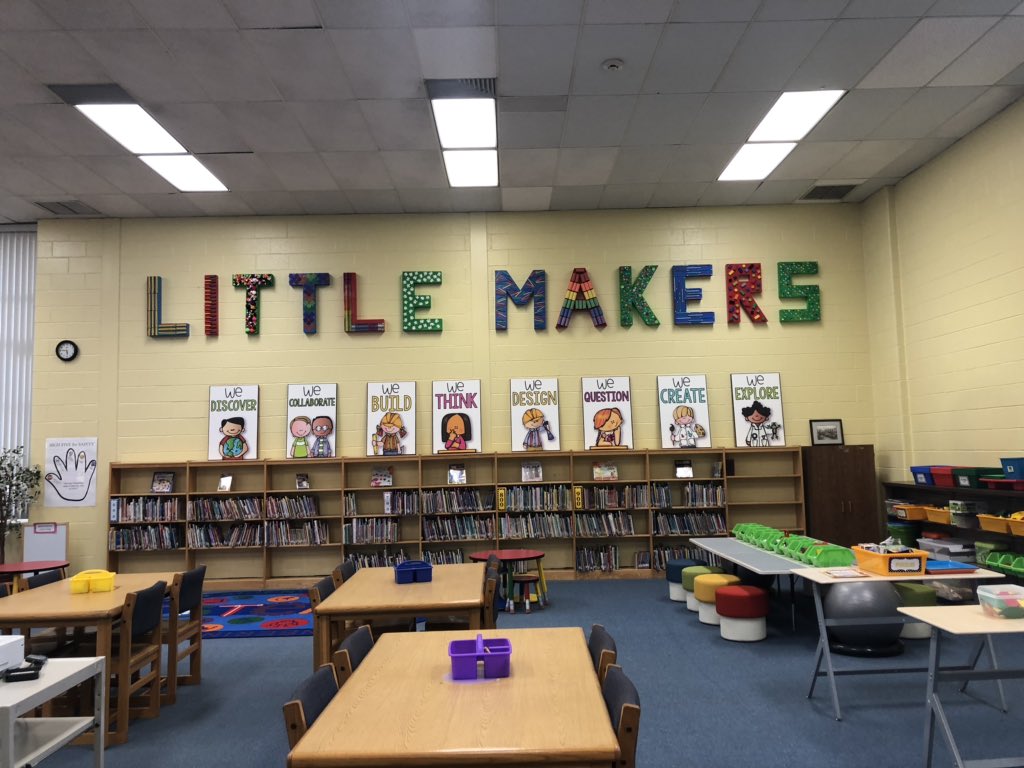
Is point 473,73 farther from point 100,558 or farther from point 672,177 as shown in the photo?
point 100,558

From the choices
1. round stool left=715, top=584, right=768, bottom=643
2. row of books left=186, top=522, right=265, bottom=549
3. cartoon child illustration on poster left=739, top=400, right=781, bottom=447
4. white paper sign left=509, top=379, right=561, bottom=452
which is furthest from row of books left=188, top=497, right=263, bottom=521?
cartoon child illustration on poster left=739, top=400, right=781, bottom=447

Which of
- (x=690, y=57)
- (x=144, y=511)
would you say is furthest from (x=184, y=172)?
(x=690, y=57)

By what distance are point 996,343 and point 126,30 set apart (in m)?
7.28

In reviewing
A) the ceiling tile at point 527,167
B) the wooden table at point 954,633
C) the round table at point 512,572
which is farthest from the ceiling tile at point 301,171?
the wooden table at point 954,633

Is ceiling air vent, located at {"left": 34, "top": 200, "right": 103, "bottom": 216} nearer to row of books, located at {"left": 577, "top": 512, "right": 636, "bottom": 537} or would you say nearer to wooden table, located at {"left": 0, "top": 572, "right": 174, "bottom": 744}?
wooden table, located at {"left": 0, "top": 572, "right": 174, "bottom": 744}

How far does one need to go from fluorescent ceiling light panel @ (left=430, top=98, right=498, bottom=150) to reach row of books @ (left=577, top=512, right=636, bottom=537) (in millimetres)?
4091

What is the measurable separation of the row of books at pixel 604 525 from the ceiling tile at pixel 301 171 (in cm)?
453

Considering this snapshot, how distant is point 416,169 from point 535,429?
311 cm

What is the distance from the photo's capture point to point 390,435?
820 centimetres

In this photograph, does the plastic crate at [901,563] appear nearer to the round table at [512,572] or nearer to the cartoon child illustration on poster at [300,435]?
the round table at [512,572]

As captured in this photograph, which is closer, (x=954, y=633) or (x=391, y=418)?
(x=954, y=633)

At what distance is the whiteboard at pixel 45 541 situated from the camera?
7906 mm

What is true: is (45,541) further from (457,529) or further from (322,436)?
(457,529)

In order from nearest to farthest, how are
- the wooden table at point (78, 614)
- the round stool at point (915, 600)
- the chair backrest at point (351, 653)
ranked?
the chair backrest at point (351, 653)
the wooden table at point (78, 614)
the round stool at point (915, 600)
